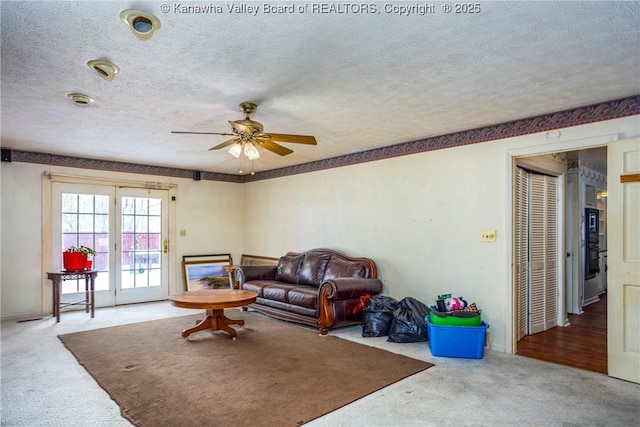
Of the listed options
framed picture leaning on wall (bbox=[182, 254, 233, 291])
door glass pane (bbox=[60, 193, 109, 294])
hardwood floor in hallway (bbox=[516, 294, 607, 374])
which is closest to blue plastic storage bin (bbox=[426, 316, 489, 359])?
hardwood floor in hallway (bbox=[516, 294, 607, 374])

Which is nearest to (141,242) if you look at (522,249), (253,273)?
(253,273)

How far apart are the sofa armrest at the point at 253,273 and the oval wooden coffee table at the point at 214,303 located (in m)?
1.20

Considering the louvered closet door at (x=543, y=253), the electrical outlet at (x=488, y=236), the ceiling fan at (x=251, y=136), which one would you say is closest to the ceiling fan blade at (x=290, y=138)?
the ceiling fan at (x=251, y=136)

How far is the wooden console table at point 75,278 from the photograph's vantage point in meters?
5.31

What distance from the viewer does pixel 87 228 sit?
6117 millimetres

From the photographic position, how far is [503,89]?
313cm

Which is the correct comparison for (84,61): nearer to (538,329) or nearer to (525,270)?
(525,270)

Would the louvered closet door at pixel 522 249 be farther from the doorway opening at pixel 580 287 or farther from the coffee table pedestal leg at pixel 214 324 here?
the coffee table pedestal leg at pixel 214 324

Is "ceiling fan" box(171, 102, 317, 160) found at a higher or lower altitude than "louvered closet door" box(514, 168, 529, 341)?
higher

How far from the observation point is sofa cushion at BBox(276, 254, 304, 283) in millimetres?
6016

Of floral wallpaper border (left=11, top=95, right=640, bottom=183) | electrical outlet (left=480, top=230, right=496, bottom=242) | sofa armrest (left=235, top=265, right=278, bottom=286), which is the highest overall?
floral wallpaper border (left=11, top=95, right=640, bottom=183)

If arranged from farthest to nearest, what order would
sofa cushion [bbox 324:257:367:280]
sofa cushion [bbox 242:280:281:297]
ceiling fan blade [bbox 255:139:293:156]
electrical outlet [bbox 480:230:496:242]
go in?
sofa cushion [bbox 242:280:281:297] → sofa cushion [bbox 324:257:367:280] → electrical outlet [bbox 480:230:496:242] → ceiling fan blade [bbox 255:139:293:156]

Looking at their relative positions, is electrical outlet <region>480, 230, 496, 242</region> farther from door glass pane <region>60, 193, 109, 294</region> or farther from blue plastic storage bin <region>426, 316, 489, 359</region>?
door glass pane <region>60, 193, 109, 294</region>

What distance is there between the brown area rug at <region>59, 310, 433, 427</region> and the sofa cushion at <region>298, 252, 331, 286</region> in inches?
36.9
